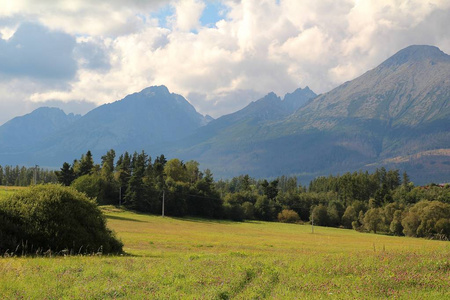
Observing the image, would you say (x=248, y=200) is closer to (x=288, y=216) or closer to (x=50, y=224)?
(x=288, y=216)

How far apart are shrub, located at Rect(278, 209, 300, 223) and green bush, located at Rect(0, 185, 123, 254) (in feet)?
421

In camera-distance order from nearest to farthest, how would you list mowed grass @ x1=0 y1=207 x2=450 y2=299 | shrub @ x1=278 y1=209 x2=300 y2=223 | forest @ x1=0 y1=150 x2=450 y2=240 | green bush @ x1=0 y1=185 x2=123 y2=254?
mowed grass @ x1=0 y1=207 x2=450 y2=299
green bush @ x1=0 y1=185 x2=123 y2=254
forest @ x1=0 y1=150 x2=450 y2=240
shrub @ x1=278 y1=209 x2=300 y2=223

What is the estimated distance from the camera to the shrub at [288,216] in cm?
14900

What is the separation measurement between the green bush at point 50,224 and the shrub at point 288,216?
421ft

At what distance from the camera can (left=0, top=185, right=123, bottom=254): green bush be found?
74.2 feet

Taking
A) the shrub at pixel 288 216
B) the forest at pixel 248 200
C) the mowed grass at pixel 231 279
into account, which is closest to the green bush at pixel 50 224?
the mowed grass at pixel 231 279

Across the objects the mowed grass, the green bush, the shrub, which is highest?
the green bush

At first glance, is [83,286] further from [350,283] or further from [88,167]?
[88,167]

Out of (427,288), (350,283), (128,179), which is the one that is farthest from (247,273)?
(128,179)

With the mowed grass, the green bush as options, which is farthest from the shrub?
the mowed grass

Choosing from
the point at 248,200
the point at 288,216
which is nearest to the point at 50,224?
the point at 288,216

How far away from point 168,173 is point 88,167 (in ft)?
102

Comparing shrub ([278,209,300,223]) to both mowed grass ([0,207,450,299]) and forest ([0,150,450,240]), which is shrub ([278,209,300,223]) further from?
mowed grass ([0,207,450,299])

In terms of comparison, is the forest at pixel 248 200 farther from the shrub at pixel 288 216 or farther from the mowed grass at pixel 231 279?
the mowed grass at pixel 231 279
